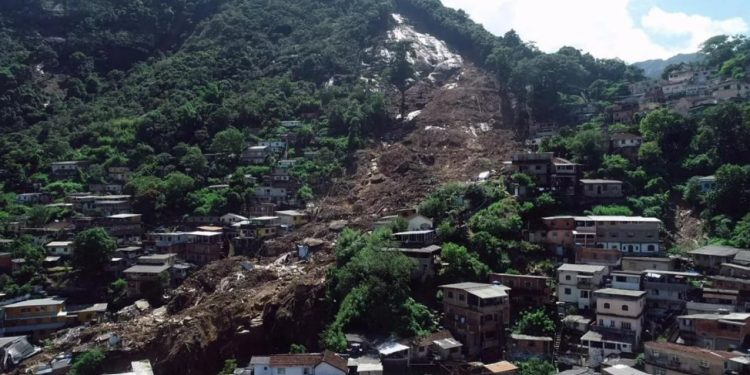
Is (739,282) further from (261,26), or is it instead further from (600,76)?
(261,26)

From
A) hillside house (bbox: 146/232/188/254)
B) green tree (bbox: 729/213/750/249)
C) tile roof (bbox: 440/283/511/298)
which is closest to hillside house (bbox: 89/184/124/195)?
hillside house (bbox: 146/232/188/254)

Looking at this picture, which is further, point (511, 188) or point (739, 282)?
point (511, 188)

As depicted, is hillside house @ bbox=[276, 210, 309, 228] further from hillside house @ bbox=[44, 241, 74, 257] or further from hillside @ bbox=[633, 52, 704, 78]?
hillside @ bbox=[633, 52, 704, 78]

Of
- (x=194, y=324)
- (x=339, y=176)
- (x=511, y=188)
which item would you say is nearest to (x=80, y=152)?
(x=339, y=176)

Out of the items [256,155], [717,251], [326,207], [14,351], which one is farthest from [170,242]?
[717,251]

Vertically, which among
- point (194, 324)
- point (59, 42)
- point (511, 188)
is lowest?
point (194, 324)
